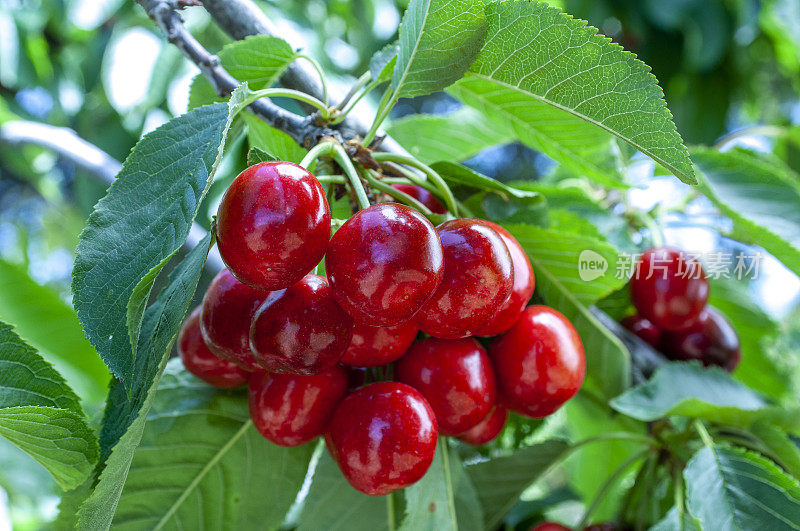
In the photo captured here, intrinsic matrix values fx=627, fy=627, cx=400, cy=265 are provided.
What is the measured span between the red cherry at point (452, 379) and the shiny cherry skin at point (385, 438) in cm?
3

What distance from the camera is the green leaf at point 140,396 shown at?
0.40m

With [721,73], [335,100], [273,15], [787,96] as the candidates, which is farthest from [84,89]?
[787,96]

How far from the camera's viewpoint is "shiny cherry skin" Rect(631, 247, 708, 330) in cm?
82

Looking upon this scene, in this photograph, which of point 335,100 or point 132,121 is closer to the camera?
point 335,100

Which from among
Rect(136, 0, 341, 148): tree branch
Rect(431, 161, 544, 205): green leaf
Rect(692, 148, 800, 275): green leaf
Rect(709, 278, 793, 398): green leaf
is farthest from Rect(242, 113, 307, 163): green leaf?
Rect(709, 278, 793, 398): green leaf

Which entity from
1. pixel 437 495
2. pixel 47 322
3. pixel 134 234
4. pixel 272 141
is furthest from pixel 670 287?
pixel 47 322

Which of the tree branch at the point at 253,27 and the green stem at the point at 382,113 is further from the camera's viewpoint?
the tree branch at the point at 253,27

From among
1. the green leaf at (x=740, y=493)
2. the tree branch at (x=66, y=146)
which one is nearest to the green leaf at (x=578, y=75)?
the green leaf at (x=740, y=493)

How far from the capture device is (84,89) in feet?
5.98

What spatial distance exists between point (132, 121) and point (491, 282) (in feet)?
5.41

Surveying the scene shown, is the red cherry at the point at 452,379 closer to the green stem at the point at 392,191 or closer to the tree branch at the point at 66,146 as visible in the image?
the green stem at the point at 392,191

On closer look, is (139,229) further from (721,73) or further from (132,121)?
(721,73)

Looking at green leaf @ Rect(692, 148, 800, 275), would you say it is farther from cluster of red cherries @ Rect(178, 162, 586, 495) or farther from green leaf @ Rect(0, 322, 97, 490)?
green leaf @ Rect(0, 322, 97, 490)

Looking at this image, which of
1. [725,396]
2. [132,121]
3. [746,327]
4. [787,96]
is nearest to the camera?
[725,396]
